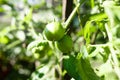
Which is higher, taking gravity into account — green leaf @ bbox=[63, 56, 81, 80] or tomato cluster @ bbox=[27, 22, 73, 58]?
tomato cluster @ bbox=[27, 22, 73, 58]

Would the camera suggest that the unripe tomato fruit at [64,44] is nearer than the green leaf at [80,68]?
No

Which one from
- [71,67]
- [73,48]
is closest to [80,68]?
[71,67]

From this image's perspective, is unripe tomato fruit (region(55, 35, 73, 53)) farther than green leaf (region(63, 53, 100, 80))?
Yes

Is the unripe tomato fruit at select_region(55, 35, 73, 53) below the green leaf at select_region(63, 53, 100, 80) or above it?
above

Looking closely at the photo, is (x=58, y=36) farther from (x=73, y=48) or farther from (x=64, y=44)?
(x=73, y=48)

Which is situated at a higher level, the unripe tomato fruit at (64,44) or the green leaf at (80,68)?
the unripe tomato fruit at (64,44)

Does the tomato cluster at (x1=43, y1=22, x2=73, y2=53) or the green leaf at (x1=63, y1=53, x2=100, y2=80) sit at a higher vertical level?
the tomato cluster at (x1=43, y1=22, x2=73, y2=53)

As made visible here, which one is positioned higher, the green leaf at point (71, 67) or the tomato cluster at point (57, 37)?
the tomato cluster at point (57, 37)

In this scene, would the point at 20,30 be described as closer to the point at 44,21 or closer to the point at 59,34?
the point at 44,21

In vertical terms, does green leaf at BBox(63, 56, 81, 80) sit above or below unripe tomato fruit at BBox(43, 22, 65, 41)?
below

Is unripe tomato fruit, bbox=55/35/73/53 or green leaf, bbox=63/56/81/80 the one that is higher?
unripe tomato fruit, bbox=55/35/73/53

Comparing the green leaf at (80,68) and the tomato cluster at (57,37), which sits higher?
the tomato cluster at (57,37)
